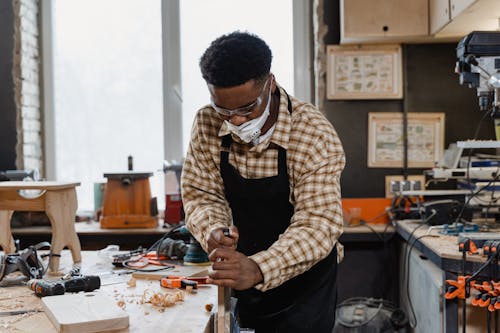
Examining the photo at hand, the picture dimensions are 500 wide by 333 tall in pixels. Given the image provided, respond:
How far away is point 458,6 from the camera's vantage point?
303 centimetres

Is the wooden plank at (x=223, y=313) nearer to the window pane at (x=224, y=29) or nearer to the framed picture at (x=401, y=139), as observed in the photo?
the framed picture at (x=401, y=139)

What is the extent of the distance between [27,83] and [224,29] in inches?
54.1

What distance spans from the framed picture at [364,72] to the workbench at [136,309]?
203cm

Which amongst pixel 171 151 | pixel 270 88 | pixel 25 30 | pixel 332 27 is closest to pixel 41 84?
pixel 25 30

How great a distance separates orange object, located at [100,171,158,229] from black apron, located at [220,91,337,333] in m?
1.80

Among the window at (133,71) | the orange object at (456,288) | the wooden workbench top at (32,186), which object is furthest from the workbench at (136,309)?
the window at (133,71)

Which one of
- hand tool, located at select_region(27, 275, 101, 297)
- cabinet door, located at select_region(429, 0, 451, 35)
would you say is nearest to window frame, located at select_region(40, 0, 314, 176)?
cabinet door, located at select_region(429, 0, 451, 35)

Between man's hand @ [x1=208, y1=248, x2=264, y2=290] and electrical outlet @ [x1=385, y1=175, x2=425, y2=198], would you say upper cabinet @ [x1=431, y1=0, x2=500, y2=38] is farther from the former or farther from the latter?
man's hand @ [x1=208, y1=248, x2=264, y2=290]

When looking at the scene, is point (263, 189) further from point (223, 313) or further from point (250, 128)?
point (223, 313)

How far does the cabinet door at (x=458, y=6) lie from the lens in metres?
2.90

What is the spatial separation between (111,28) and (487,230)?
9.20ft

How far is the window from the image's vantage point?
13.9 feet

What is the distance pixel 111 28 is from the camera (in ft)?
14.2

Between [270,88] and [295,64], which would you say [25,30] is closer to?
[295,64]
